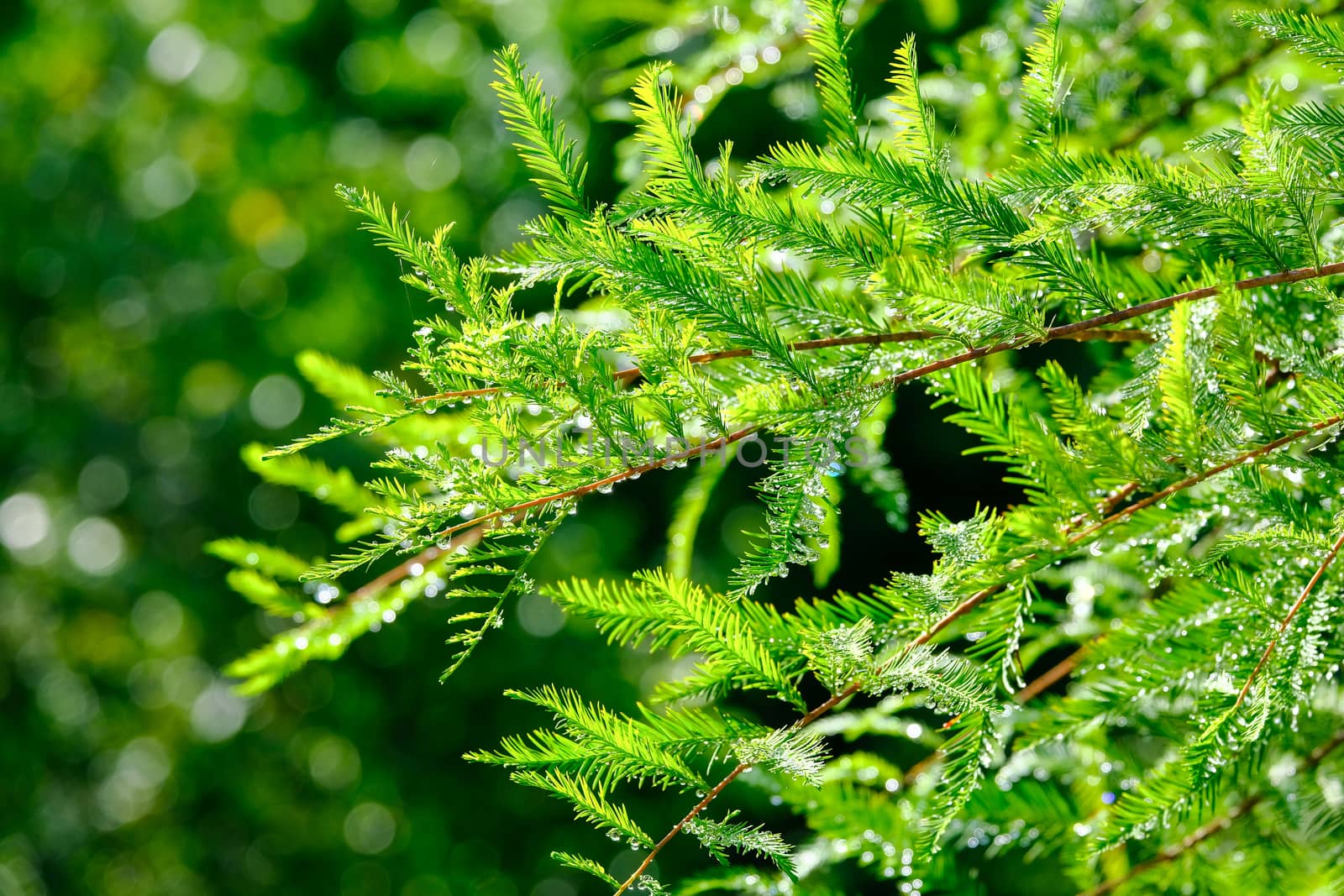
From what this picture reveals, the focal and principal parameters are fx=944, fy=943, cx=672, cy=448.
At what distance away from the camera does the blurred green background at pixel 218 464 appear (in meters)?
4.40

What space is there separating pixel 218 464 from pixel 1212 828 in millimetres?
4773

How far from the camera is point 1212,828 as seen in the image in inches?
40.3

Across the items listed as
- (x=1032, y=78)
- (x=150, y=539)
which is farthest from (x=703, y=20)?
(x=150, y=539)

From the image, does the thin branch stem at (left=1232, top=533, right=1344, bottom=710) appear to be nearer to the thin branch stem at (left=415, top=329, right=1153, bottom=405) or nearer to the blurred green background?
the thin branch stem at (left=415, top=329, right=1153, bottom=405)

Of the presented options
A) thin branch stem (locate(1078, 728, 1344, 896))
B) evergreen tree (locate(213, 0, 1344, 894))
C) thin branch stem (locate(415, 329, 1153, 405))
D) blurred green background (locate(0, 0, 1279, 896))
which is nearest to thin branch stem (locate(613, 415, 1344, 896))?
evergreen tree (locate(213, 0, 1344, 894))

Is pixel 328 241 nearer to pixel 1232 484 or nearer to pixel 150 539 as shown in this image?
pixel 150 539

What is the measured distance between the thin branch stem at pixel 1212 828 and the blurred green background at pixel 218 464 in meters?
3.06

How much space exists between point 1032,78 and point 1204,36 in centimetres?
73

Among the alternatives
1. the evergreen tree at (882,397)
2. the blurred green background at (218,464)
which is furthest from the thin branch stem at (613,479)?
the blurred green background at (218,464)

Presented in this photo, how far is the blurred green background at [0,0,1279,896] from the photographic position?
4.40 metres

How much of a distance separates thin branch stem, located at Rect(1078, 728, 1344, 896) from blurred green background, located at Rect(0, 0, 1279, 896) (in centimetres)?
306

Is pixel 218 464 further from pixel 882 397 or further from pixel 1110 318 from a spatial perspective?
pixel 1110 318

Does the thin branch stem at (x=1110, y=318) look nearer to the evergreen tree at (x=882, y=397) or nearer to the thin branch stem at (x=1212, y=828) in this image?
the evergreen tree at (x=882, y=397)

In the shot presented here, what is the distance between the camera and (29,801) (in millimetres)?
4734
